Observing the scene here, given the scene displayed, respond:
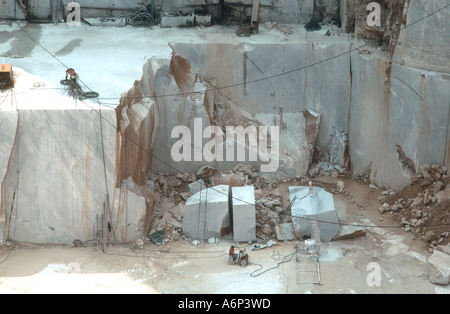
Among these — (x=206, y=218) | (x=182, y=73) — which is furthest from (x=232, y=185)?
Result: (x=182, y=73)

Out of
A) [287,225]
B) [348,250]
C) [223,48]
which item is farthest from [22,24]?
[348,250]

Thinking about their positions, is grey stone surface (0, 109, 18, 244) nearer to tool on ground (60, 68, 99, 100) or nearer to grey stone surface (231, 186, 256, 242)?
tool on ground (60, 68, 99, 100)

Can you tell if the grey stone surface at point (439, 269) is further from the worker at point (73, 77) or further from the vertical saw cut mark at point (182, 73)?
the worker at point (73, 77)

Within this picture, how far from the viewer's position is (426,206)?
1636 cm

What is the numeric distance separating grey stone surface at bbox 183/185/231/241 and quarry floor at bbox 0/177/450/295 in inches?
9.7

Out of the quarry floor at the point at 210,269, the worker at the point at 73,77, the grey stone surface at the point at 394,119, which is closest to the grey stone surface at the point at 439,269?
the quarry floor at the point at 210,269

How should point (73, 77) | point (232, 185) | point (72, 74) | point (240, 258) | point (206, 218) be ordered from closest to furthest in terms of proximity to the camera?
point (240, 258)
point (72, 74)
point (73, 77)
point (206, 218)
point (232, 185)

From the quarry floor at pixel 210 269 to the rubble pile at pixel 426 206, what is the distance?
0.90 ft

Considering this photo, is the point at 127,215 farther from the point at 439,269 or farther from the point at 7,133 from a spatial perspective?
the point at 439,269

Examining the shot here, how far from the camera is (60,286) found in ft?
47.8

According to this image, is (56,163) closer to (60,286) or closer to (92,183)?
(92,183)

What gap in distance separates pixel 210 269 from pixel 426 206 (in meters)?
4.56

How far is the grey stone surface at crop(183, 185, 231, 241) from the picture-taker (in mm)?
16250

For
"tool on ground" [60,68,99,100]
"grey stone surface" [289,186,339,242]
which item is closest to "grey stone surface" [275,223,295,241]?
"grey stone surface" [289,186,339,242]
